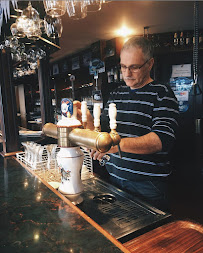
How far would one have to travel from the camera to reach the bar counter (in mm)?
636

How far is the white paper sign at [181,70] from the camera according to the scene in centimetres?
465

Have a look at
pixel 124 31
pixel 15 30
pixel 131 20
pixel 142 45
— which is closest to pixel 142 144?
pixel 142 45

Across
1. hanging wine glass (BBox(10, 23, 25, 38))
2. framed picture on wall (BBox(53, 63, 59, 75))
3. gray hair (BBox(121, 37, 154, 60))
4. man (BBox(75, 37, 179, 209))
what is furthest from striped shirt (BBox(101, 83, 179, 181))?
framed picture on wall (BBox(53, 63, 59, 75))

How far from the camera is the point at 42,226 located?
744 mm

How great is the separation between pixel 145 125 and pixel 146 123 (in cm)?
1

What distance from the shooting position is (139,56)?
1383mm

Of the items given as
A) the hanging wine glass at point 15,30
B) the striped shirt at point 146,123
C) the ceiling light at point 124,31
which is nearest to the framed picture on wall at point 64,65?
the ceiling light at point 124,31

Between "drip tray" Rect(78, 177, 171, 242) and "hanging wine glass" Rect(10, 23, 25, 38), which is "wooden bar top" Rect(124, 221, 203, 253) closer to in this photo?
"drip tray" Rect(78, 177, 171, 242)

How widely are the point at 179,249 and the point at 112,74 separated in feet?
15.7

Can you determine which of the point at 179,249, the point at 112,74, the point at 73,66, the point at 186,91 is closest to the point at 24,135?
the point at 179,249

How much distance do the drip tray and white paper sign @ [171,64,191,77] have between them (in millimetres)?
4054

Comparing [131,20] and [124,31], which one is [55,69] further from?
[131,20]

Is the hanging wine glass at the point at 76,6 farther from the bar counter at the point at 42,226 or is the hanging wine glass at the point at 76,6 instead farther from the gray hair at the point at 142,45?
the bar counter at the point at 42,226

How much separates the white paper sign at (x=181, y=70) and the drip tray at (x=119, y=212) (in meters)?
4.05
